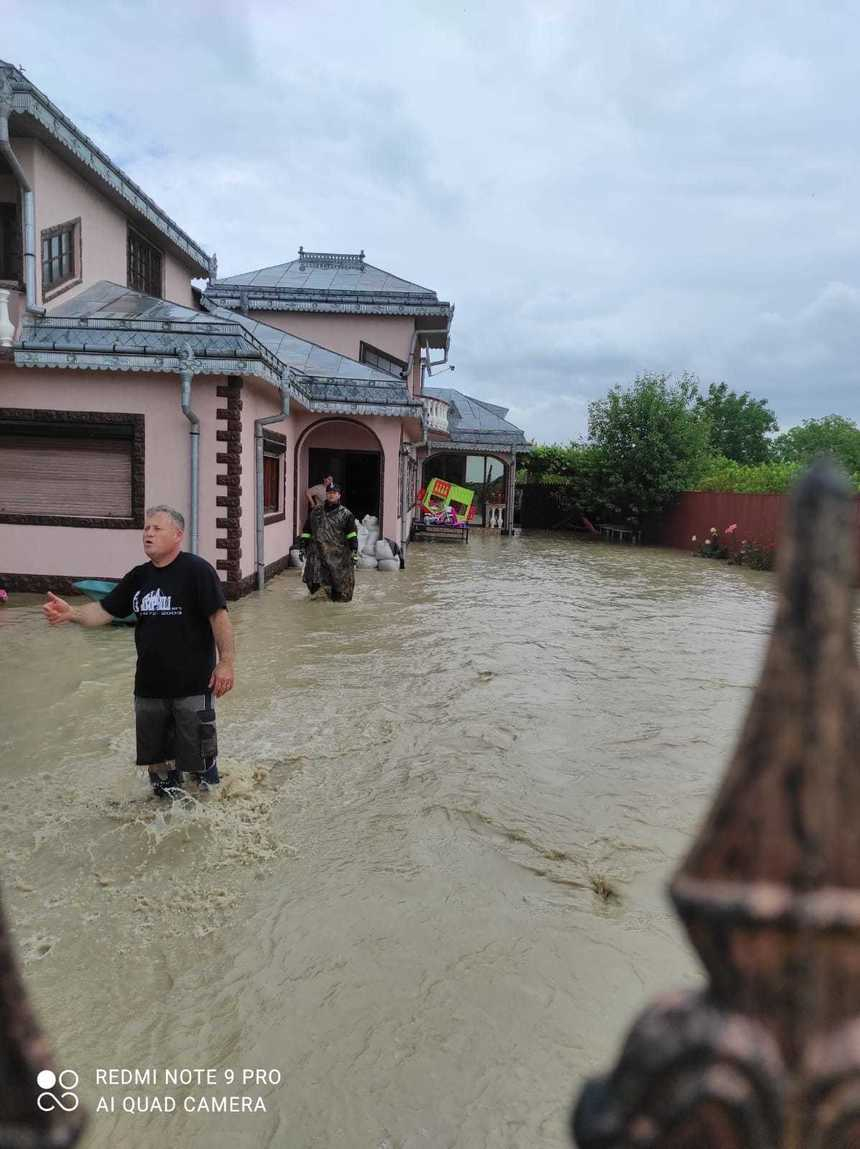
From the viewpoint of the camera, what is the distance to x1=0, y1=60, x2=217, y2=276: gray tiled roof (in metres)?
9.22

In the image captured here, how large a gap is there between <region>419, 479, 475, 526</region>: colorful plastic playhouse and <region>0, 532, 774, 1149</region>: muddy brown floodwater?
15564 millimetres

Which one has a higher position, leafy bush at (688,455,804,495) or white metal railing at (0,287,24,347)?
white metal railing at (0,287,24,347)

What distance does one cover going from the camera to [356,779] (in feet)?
17.7

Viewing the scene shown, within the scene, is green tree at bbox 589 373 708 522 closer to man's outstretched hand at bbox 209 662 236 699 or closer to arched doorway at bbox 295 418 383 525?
arched doorway at bbox 295 418 383 525

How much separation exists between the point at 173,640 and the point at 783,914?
4087 mm

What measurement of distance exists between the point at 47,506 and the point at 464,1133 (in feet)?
34.1

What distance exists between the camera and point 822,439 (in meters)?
70.1

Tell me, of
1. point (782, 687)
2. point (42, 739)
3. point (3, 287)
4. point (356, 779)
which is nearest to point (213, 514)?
point (3, 287)

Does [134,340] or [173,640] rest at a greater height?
[134,340]

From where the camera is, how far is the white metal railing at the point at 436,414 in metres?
20.2

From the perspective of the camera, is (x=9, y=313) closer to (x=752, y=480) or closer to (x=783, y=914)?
(x=783, y=914)

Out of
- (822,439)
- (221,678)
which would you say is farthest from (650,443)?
(822,439)

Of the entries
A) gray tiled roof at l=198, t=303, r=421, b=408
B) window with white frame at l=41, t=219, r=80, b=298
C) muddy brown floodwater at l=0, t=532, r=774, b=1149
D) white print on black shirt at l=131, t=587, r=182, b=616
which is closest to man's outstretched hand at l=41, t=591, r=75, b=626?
white print on black shirt at l=131, t=587, r=182, b=616

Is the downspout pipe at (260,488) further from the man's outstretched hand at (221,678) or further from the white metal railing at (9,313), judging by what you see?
the man's outstretched hand at (221,678)
